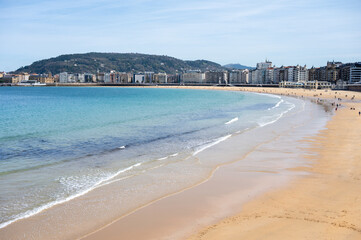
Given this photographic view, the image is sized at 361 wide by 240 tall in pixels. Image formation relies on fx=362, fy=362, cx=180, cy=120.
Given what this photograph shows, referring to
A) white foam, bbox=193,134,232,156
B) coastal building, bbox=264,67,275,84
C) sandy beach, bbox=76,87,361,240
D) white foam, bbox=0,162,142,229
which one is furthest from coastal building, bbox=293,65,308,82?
white foam, bbox=0,162,142,229

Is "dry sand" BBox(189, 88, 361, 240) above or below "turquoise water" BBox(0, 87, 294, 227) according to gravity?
above

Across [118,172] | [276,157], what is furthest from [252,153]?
[118,172]

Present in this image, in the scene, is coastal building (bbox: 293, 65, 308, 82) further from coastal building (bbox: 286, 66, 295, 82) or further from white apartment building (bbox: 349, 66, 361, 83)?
white apartment building (bbox: 349, 66, 361, 83)

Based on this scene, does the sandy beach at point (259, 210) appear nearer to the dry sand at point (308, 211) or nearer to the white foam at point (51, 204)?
the dry sand at point (308, 211)

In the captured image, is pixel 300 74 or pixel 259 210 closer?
pixel 259 210

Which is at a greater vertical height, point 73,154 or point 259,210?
point 259,210

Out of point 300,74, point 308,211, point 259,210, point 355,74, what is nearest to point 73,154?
point 259,210

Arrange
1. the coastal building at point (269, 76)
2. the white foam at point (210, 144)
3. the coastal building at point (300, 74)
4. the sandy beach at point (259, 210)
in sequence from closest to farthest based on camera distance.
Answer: the sandy beach at point (259, 210) → the white foam at point (210, 144) → the coastal building at point (300, 74) → the coastal building at point (269, 76)

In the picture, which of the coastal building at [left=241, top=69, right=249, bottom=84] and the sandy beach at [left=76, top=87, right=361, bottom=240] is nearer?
the sandy beach at [left=76, top=87, right=361, bottom=240]

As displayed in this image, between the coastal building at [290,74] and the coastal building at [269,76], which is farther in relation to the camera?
the coastal building at [269,76]

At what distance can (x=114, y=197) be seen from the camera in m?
8.56

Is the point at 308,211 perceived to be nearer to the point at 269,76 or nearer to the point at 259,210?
the point at 259,210

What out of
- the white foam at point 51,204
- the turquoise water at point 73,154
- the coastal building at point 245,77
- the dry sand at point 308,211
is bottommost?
the turquoise water at point 73,154

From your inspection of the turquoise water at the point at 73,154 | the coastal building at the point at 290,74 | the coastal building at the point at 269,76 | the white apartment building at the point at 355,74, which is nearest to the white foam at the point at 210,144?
the turquoise water at the point at 73,154
